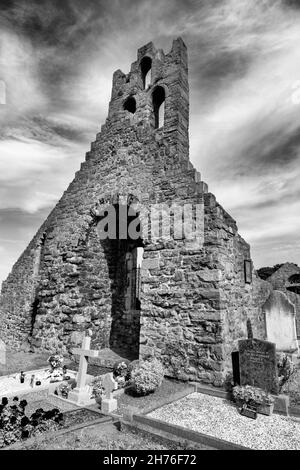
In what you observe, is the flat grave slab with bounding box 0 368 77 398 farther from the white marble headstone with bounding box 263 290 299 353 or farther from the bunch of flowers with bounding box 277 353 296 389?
the white marble headstone with bounding box 263 290 299 353

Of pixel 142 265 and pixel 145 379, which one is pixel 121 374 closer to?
pixel 145 379

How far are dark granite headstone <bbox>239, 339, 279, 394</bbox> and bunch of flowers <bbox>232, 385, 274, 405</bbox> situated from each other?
1.21ft

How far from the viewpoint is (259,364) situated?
6156 mm

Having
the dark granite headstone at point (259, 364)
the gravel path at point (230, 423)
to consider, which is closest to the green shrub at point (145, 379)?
the gravel path at point (230, 423)

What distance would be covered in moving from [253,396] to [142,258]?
4.49 metres

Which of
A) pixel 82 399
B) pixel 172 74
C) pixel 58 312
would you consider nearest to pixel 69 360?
pixel 58 312

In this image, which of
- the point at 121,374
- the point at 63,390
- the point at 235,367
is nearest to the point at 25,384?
the point at 63,390

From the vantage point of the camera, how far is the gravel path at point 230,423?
165 inches

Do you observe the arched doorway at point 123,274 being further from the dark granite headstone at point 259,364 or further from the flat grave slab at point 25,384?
the dark granite headstone at point 259,364

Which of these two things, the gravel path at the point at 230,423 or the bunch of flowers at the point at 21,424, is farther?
the gravel path at the point at 230,423

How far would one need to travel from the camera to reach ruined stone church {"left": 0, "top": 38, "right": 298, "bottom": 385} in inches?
287

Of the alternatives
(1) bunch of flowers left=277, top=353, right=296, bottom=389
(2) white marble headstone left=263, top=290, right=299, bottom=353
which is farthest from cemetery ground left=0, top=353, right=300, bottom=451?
(2) white marble headstone left=263, top=290, right=299, bottom=353

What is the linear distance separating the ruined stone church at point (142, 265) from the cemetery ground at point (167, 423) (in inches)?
43.3
